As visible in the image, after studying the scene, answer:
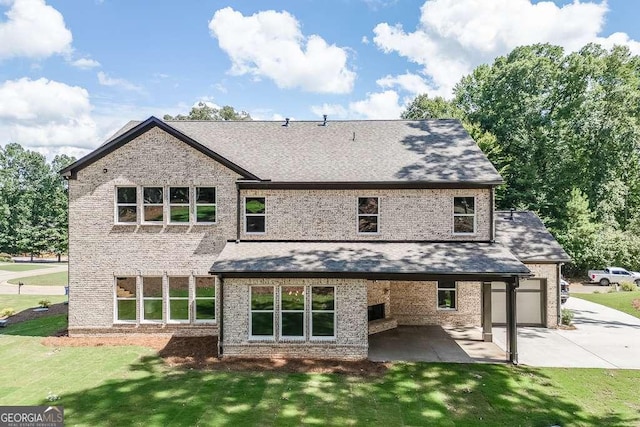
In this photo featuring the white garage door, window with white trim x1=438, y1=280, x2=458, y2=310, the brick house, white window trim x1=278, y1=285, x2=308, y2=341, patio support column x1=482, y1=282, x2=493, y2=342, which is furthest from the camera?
window with white trim x1=438, y1=280, x2=458, y2=310

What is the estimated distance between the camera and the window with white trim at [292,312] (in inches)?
559

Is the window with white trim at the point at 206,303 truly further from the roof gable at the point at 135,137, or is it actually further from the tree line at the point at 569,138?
the tree line at the point at 569,138

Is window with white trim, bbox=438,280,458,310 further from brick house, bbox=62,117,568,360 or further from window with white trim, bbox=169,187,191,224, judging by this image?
window with white trim, bbox=169,187,191,224

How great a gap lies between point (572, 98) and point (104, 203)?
3874 cm

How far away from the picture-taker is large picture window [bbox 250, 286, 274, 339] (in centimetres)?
1416

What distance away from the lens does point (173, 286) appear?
16.2m

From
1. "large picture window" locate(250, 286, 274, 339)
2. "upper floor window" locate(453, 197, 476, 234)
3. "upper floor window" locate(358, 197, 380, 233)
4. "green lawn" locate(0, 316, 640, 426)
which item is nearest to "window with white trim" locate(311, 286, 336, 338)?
"large picture window" locate(250, 286, 274, 339)

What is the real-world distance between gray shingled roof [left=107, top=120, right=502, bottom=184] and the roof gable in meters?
0.86

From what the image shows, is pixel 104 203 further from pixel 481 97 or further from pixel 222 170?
pixel 481 97

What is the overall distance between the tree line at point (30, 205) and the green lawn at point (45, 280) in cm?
1716

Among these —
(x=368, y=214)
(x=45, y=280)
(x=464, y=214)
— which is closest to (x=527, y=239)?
(x=464, y=214)

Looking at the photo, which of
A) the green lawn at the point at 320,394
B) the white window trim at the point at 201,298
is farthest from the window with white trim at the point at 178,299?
the green lawn at the point at 320,394

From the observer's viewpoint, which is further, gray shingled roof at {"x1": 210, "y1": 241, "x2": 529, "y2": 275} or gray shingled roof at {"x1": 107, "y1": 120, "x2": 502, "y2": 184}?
gray shingled roof at {"x1": 107, "y1": 120, "x2": 502, "y2": 184}

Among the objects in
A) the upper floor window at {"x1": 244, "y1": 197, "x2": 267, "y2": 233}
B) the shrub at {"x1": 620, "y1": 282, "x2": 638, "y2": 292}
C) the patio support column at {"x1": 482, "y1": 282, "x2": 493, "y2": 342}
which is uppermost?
the upper floor window at {"x1": 244, "y1": 197, "x2": 267, "y2": 233}
